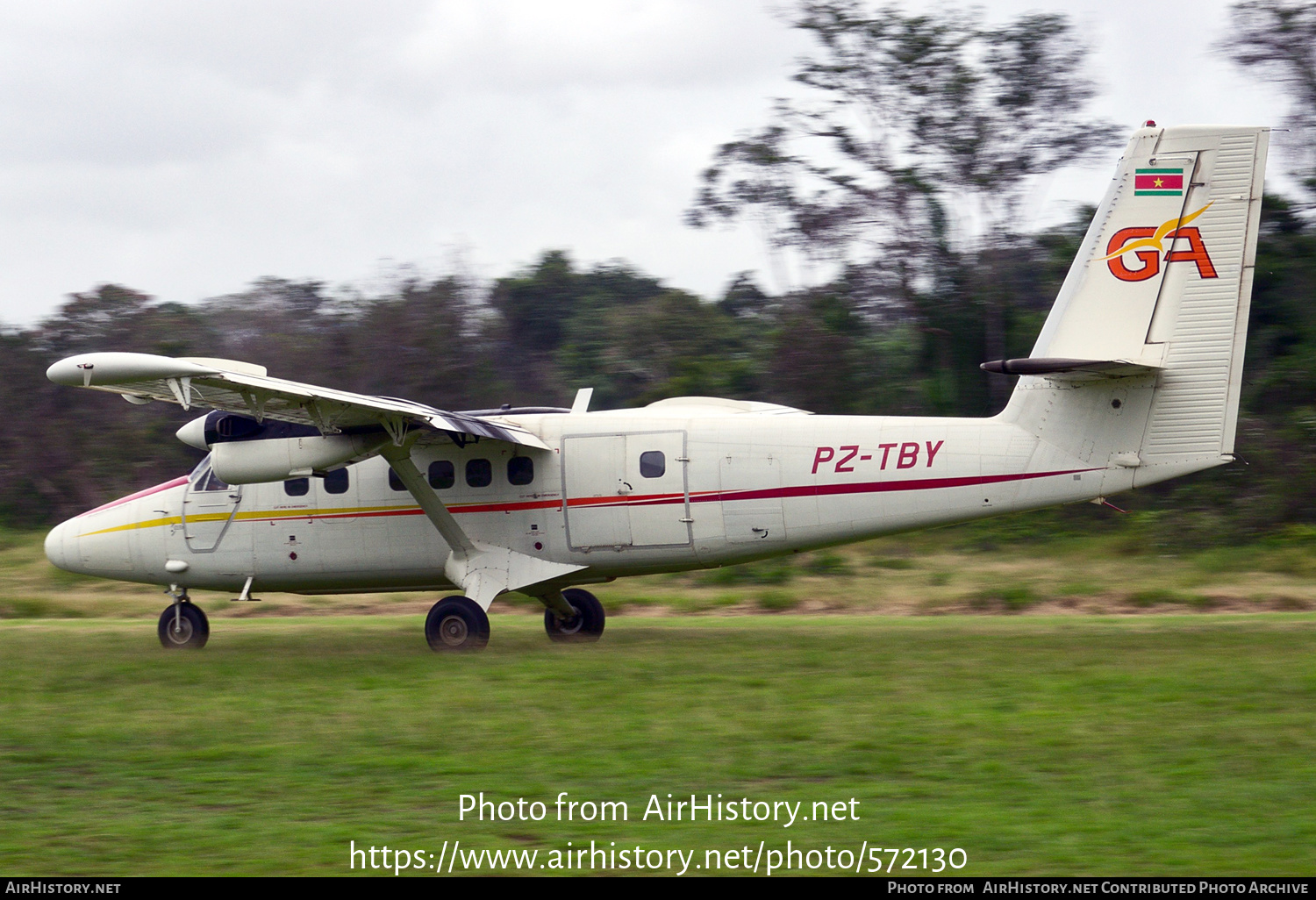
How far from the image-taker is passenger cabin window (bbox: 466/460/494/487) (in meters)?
14.4

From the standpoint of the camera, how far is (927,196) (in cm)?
2941

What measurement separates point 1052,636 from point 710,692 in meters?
5.01

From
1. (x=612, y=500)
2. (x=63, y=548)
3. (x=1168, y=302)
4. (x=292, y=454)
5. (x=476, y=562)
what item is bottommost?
(x=476, y=562)

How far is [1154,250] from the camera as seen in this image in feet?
40.6

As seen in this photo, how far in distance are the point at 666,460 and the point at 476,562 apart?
248 cm

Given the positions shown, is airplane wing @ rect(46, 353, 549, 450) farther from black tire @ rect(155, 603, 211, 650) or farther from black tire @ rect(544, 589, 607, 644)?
black tire @ rect(155, 603, 211, 650)

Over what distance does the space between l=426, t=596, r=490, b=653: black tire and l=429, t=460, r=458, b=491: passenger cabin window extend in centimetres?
140

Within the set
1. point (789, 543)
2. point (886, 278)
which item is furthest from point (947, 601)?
point (886, 278)

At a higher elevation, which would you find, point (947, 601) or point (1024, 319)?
point (1024, 319)

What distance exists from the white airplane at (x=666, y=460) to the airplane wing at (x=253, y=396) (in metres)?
0.03

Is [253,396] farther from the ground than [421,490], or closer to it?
farther from the ground

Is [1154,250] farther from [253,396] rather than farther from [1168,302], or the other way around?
[253,396]

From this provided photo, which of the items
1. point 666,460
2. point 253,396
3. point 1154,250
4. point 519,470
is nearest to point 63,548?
point 253,396
